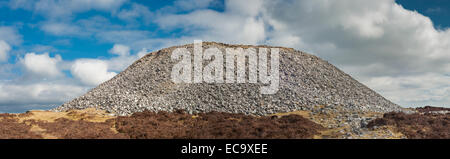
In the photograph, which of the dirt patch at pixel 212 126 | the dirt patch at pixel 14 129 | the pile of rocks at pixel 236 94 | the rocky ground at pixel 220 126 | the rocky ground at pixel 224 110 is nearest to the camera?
the dirt patch at pixel 14 129

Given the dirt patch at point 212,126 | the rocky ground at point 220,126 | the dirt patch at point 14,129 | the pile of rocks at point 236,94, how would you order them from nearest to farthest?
1. the dirt patch at point 14,129
2. the rocky ground at point 220,126
3. the dirt patch at point 212,126
4. the pile of rocks at point 236,94

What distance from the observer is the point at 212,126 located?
28469 mm

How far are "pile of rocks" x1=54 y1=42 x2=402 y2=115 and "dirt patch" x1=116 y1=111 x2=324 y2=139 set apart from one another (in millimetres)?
3745

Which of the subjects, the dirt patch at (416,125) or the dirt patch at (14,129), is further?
the dirt patch at (416,125)

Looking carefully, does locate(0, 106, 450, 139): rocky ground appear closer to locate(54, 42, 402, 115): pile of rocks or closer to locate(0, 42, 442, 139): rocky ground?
locate(0, 42, 442, 139): rocky ground

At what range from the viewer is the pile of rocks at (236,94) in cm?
3706

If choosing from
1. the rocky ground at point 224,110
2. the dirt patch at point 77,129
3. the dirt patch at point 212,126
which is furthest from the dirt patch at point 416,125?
the dirt patch at point 77,129

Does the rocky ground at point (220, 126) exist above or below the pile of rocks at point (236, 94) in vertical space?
below

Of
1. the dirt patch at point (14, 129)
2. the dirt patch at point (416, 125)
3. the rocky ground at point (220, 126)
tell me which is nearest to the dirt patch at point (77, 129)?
the rocky ground at point (220, 126)

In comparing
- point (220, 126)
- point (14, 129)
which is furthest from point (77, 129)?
point (220, 126)

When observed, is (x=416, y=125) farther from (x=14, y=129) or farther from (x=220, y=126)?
(x=14, y=129)

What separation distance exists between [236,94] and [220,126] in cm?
1218

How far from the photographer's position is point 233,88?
41000 mm

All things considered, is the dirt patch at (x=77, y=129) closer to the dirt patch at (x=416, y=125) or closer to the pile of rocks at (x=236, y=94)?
the pile of rocks at (x=236, y=94)
